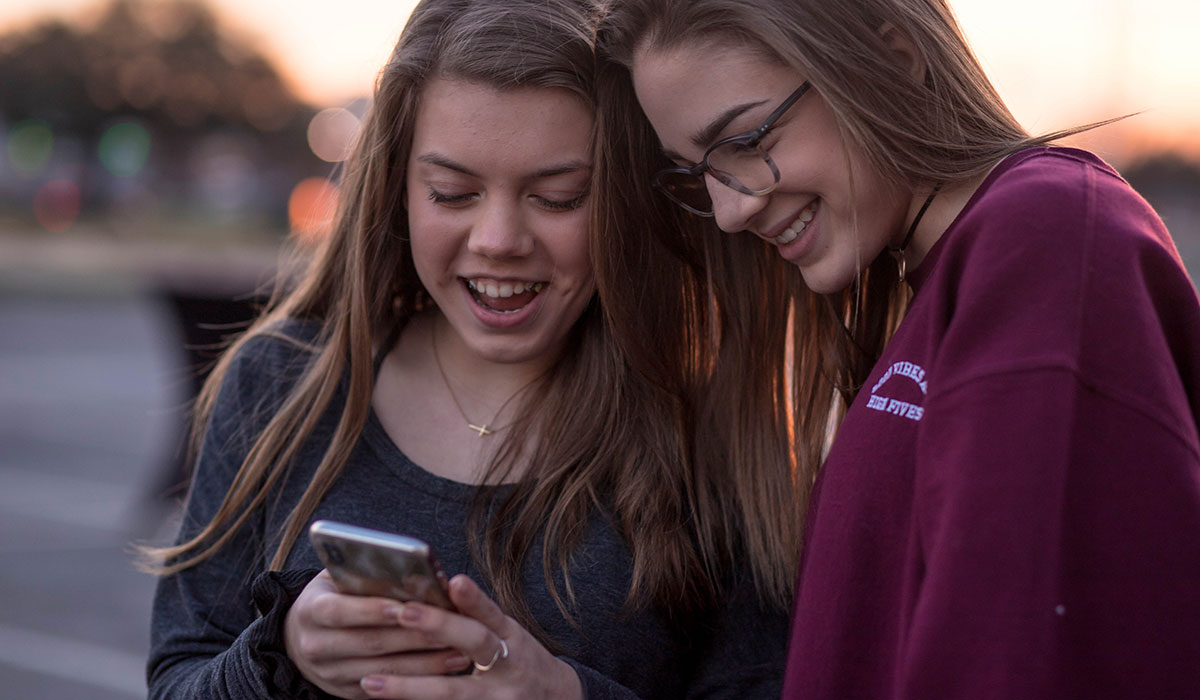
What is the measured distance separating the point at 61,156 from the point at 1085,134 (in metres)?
45.4

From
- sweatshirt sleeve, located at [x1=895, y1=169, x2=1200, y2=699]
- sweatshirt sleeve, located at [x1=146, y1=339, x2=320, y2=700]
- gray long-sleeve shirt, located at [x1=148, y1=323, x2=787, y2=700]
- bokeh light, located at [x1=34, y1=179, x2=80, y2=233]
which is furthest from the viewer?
bokeh light, located at [x1=34, y1=179, x2=80, y2=233]

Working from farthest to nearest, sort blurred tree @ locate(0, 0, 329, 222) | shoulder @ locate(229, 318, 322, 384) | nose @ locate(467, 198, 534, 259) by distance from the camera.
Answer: blurred tree @ locate(0, 0, 329, 222), shoulder @ locate(229, 318, 322, 384), nose @ locate(467, 198, 534, 259)

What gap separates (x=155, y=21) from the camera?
1731 inches

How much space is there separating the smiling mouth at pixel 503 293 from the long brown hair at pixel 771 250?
13cm

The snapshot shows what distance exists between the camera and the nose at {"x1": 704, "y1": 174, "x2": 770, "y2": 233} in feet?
6.37

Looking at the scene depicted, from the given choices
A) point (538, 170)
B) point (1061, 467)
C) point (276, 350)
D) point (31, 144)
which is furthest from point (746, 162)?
point (31, 144)

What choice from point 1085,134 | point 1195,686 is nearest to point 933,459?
point 1195,686

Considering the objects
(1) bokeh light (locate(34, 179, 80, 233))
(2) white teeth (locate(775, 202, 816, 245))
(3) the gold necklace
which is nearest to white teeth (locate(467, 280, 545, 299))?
(3) the gold necklace

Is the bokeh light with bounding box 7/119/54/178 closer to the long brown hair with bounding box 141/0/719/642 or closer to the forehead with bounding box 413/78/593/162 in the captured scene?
the long brown hair with bounding box 141/0/719/642

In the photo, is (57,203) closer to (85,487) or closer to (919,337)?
(85,487)

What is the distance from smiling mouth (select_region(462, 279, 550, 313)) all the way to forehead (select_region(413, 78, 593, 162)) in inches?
9.2

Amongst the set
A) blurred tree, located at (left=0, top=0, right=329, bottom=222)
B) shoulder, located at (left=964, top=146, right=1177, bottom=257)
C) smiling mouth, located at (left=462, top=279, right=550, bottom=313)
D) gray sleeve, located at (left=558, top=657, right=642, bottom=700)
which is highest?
blurred tree, located at (left=0, top=0, right=329, bottom=222)

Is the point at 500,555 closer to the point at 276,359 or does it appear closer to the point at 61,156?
the point at 276,359

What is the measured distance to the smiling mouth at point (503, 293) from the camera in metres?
2.27
